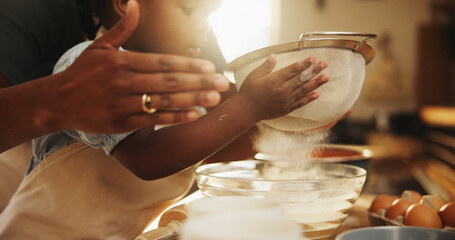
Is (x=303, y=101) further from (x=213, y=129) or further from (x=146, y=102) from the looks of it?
(x=146, y=102)

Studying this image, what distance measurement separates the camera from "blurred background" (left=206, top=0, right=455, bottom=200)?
447 centimetres

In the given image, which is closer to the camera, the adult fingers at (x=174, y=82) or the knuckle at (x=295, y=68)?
the adult fingers at (x=174, y=82)

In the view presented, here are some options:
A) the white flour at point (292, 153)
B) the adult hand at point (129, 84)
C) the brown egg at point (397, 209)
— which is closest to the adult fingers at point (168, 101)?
the adult hand at point (129, 84)

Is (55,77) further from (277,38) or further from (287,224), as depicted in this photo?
(277,38)

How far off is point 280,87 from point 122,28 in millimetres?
302

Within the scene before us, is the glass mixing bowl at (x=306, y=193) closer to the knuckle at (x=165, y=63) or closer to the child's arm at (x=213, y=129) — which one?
the child's arm at (x=213, y=129)

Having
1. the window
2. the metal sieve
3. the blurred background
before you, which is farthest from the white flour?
the blurred background

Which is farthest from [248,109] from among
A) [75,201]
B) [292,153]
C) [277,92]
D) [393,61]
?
[393,61]

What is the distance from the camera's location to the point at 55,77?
1.56ft

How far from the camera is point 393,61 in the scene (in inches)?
213

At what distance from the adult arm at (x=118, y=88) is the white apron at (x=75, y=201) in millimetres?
290

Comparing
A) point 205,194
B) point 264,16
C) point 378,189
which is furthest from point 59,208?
point 264,16

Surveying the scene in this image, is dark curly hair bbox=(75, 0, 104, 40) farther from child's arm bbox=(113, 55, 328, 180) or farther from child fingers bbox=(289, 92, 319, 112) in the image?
child fingers bbox=(289, 92, 319, 112)

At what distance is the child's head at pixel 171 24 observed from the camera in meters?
0.77
